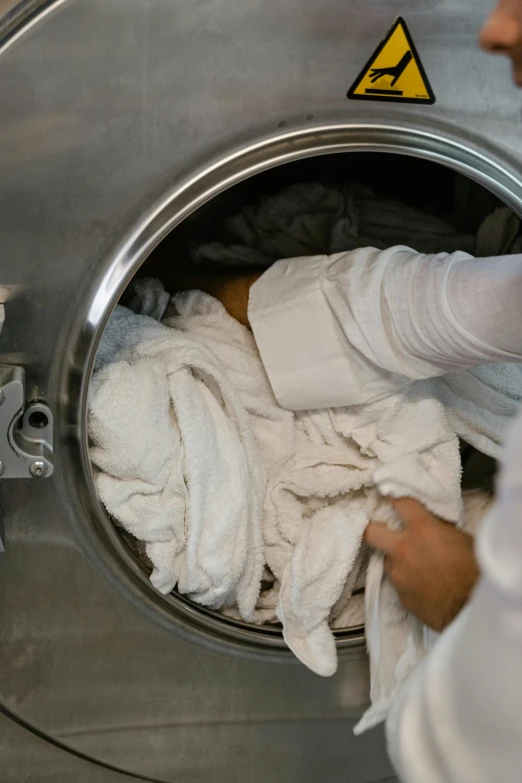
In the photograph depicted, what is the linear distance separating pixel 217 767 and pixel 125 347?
1.44 ft

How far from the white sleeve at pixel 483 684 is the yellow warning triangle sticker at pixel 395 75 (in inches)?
13.5

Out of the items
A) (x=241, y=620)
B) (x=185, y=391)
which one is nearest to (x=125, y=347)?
(x=185, y=391)

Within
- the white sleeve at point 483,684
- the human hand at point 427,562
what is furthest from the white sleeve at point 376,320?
the white sleeve at point 483,684

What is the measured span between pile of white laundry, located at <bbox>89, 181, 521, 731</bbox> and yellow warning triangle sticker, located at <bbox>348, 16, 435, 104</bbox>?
0.84 ft

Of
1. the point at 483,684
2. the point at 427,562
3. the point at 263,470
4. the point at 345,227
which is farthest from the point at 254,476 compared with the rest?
the point at 483,684

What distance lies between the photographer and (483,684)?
313 millimetres

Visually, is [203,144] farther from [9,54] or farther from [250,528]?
[250,528]

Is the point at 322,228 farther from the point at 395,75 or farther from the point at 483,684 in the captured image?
the point at 483,684

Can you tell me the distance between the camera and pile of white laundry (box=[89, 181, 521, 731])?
0.65 m

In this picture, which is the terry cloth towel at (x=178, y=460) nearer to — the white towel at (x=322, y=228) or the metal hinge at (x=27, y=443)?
the metal hinge at (x=27, y=443)

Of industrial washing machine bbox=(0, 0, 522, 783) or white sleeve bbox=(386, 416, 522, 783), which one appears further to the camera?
industrial washing machine bbox=(0, 0, 522, 783)

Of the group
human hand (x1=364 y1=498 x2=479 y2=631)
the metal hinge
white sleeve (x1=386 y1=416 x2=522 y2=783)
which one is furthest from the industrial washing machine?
white sleeve (x1=386 y1=416 x2=522 y2=783)

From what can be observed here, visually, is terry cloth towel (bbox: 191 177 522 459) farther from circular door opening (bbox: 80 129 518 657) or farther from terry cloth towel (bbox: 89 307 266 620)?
terry cloth towel (bbox: 89 307 266 620)

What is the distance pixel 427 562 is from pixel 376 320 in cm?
20
